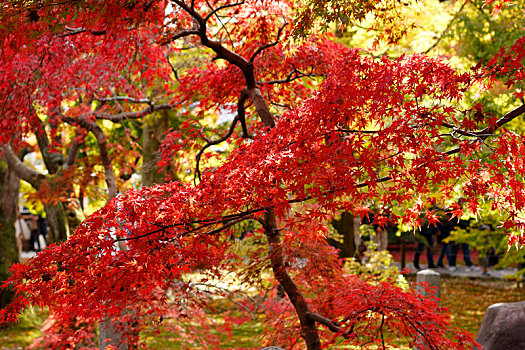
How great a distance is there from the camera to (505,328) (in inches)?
234

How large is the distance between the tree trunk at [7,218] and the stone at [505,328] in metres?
9.38

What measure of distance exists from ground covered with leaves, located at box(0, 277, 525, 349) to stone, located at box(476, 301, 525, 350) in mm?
3161

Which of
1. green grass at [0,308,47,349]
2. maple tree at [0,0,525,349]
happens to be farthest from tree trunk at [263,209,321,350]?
green grass at [0,308,47,349]

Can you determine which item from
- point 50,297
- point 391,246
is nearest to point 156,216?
point 50,297

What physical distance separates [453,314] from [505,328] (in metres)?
4.92

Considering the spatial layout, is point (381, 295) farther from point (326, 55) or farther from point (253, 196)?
point (326, 55)

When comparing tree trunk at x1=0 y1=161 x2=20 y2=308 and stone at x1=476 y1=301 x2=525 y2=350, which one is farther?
tree trunk at x1=0 y1=161 x2=20 y2=308

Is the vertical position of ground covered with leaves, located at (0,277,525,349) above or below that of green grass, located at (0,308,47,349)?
below

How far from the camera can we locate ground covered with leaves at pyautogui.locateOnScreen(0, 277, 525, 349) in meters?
9.11

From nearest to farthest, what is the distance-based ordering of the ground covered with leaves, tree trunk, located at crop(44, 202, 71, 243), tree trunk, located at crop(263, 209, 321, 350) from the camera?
tree trunk, located at crop(263, 209, 321, 350) < tree trunk, located at crop(44, 202, 71, 243) < the ground covered with leaves

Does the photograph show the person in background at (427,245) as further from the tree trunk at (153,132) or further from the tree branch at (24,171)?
the tree branch at (24,171)

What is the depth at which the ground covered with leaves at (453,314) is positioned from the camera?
9109mm

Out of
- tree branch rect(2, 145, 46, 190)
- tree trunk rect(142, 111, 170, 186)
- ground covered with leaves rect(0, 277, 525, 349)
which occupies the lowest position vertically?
ground covered with leaves rect(0, 277, 525, 349)

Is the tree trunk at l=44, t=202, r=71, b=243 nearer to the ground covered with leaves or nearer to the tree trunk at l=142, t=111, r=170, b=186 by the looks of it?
the tree trunk at l=142, t=111, r=170, b=186
